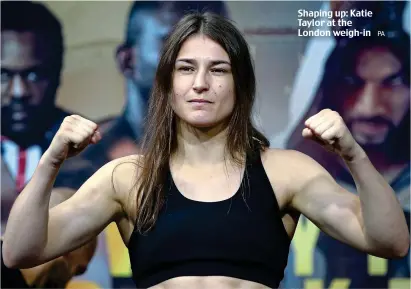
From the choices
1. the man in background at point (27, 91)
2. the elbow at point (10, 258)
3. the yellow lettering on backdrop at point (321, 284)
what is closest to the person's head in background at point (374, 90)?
the yellow lettering on backdrop at point (321, 284)

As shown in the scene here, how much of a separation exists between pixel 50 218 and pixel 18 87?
986mm

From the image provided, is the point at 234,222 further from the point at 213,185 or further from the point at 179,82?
the point at 179,82

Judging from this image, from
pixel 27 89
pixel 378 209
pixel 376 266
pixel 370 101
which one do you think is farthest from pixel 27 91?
pixel 378 209

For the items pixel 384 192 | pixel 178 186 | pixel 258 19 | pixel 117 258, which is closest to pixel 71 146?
pixel 178 186

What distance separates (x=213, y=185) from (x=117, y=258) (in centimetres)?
86

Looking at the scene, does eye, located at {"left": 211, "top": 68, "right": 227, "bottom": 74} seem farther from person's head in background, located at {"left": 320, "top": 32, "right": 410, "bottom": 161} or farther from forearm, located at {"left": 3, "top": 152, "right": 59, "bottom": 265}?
person's head in background, located at {"left": 320, "top": 32, "right": 410, "bottom": 161}

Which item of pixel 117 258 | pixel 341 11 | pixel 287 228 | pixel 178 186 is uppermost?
pixel 341 11

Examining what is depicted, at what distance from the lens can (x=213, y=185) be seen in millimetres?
1406

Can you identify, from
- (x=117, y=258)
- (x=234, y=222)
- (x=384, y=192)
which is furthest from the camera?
(x=117, y=258)

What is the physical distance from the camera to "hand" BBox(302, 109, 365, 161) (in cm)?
121

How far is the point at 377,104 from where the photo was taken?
2170 millimetres

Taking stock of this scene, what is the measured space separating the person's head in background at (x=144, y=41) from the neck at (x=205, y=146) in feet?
2.48

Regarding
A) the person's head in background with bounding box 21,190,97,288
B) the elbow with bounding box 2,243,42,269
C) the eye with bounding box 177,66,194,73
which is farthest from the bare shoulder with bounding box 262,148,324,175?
the person's head in background with bounding box 21,190,97,288

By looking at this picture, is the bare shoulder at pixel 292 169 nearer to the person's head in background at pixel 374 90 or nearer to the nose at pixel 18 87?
the person's head in background at pixel 374 90
